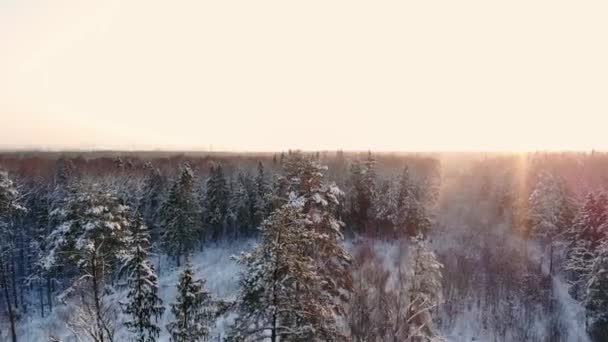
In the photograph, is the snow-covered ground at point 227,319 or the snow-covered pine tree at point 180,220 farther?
the snow-covered pine tree at point 180,220

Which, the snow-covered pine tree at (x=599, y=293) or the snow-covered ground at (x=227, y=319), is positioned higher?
the snow-covered pine tree at (x=599, y=293)

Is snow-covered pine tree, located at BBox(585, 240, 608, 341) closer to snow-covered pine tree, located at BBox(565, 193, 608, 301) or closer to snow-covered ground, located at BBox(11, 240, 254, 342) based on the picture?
snow-covered pine tree, located at BBox(565, 193, 608, 301)

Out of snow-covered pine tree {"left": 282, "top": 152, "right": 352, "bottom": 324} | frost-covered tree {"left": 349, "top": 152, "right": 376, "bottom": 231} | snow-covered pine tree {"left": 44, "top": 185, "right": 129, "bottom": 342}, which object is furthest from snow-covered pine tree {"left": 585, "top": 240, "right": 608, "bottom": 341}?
snow-covered pine tree {"left": 44, "top": 185, "right": 129, "bottom": 342}

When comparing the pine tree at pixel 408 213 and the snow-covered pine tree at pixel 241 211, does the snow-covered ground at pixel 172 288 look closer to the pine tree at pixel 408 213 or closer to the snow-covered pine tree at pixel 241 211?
the snow-covered pine tree at pixel 241 211

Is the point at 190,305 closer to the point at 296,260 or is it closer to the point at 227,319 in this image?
the point at 227,319

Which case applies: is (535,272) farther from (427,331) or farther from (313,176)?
(313,176)

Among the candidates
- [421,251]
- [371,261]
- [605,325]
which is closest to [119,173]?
[371,261]

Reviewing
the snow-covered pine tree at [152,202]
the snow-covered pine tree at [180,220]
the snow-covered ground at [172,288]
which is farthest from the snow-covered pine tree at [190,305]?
the snow-covered pine tree at [152,202]

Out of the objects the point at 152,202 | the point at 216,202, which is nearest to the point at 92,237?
the point at 216,202
